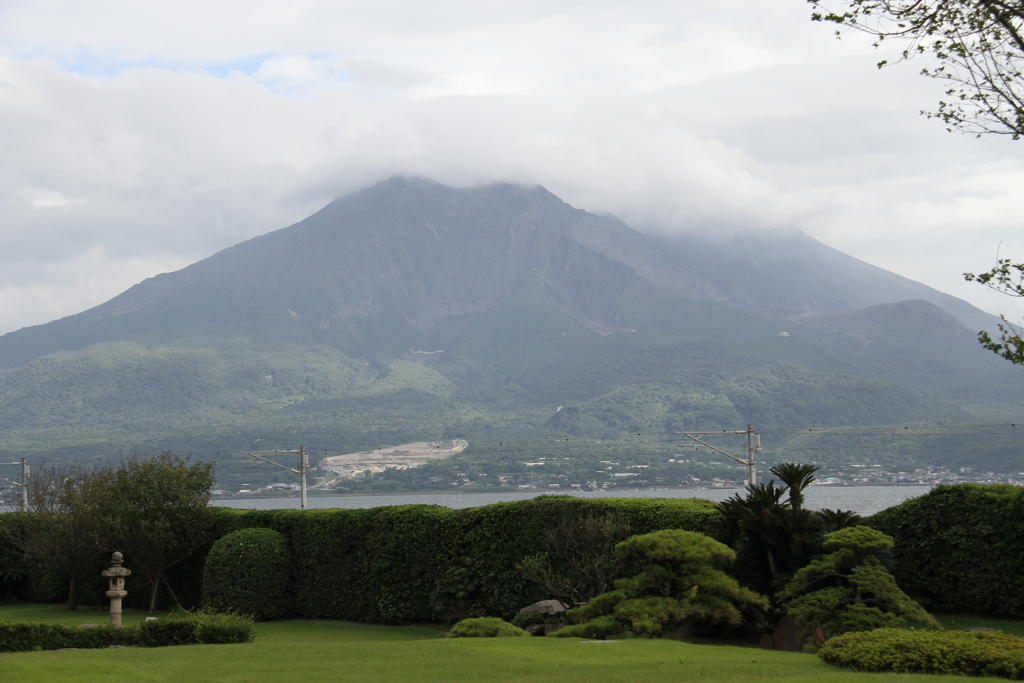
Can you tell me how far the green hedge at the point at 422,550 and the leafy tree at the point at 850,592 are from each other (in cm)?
341

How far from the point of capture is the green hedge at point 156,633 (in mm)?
16500

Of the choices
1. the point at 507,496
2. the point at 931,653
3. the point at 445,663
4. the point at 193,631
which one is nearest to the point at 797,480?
the point at 931,653

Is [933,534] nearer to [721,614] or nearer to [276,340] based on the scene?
[721,614]

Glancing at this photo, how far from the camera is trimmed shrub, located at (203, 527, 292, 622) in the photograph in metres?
25.5

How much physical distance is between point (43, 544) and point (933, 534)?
2588 centimetres

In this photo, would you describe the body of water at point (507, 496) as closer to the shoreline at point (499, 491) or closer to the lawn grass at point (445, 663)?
the shoreline at point (499, 491)

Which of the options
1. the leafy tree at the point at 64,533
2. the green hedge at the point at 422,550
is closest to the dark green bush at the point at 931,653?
the green hedge at the point at 422,550

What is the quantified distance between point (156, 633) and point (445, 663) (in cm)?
758

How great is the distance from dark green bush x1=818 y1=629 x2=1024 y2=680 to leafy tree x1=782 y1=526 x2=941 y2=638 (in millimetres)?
2828

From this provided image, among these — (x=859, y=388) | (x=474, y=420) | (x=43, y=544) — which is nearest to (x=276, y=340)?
(x=474, y=420)

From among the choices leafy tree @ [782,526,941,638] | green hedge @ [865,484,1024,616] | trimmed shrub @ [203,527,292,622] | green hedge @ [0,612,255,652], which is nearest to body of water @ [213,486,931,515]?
trimmed shrub @ [203,527,292,622]

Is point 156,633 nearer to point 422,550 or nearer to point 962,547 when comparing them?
point 422,550

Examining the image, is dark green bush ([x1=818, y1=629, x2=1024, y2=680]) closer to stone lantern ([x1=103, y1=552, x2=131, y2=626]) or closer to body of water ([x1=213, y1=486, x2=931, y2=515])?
stone lantern ([x1=103, y1=552, x2=131, y2=626])

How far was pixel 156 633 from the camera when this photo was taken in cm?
1686
